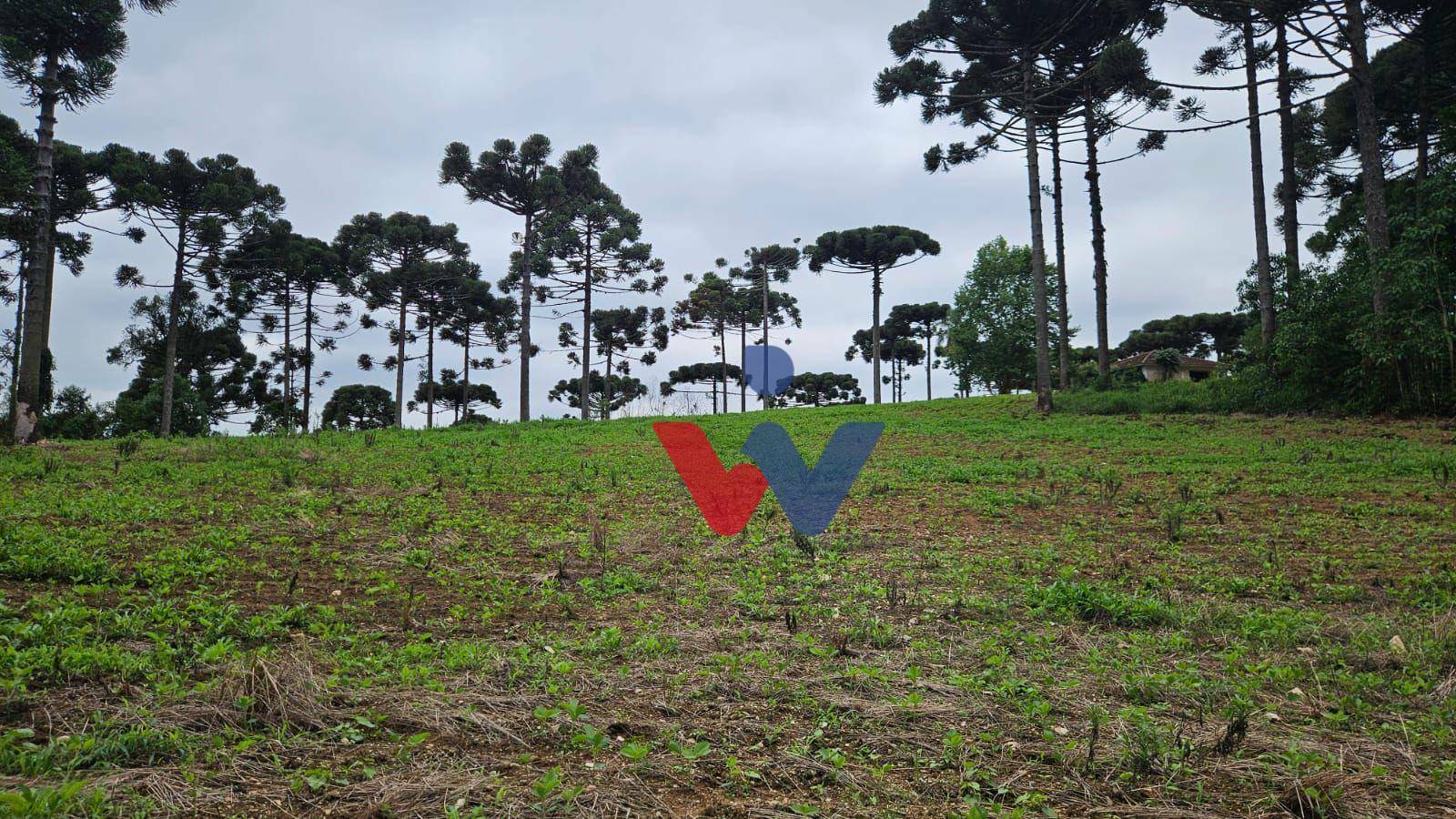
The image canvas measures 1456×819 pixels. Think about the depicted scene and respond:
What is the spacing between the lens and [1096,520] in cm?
716

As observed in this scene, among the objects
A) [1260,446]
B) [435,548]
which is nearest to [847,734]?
[435,548]

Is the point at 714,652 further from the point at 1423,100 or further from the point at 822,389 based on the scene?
Result: the point at 822,389

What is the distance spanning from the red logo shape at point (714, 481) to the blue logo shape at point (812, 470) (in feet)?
1.05

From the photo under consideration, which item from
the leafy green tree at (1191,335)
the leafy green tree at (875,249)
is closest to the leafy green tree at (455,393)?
the leafy green tree at (875,249)

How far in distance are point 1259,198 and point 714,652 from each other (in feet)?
61.8

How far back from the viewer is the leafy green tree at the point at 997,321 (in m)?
32.2

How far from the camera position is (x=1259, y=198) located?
16.7m

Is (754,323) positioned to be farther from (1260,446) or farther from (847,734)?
(847,734)

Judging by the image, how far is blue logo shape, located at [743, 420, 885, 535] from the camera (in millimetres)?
7965

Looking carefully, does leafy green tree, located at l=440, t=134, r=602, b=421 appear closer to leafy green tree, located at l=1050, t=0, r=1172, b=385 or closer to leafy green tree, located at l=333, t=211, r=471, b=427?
leafy green tree, located at l=333, t=211, r=471, b=427

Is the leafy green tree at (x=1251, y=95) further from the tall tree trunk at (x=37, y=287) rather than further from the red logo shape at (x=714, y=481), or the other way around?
the tall tree trunk at (x=37, y=287)

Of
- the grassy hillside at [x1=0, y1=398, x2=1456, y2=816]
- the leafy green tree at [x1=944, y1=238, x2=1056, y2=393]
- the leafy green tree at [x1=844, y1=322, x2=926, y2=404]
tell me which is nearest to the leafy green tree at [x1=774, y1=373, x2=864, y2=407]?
the leafy green tree at [x1=844, y1=322, x2=926, y2=404]

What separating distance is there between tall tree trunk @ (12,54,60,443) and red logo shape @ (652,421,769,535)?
32.7ft

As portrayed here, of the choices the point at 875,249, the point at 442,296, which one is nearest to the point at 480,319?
the point at 442,296
